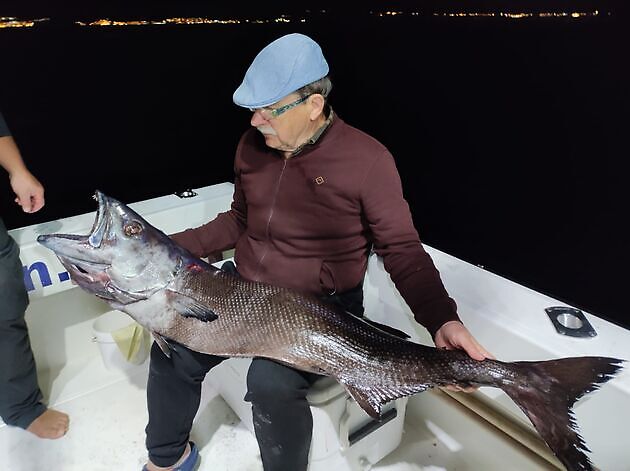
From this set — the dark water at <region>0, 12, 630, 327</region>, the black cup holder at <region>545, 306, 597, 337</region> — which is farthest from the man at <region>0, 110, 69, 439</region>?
the dark water at <region>0, 12, 630, 327</region>

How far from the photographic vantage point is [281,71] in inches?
59.2

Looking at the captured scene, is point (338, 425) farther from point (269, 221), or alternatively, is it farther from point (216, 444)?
point (269, 221)

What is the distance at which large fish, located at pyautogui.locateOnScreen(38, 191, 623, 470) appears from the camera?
132cm

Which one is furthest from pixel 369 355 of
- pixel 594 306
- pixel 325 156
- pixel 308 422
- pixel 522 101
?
pixel 522 101

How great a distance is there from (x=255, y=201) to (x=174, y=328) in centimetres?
57

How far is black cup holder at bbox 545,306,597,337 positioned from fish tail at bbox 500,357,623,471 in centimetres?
30

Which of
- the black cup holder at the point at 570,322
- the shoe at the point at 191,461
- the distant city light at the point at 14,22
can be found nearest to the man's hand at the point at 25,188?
the shoe at the point at 191,461

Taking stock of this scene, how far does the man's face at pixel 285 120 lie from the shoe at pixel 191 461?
1210 mm

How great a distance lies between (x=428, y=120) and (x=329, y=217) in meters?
4.20

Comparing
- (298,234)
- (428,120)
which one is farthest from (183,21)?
(298,234)

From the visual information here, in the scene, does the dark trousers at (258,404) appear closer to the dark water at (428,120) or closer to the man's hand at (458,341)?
the man's hand at (458,341)

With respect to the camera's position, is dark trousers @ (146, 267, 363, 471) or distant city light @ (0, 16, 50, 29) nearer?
dark trousers @ (146, 267, 363, 471)

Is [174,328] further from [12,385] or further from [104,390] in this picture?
[104,390]

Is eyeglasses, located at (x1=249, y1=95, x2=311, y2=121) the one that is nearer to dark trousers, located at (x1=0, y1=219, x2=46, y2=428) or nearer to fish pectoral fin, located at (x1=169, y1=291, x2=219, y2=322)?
fish pectoral fin, located at (x1=169, y1=291, x2=219, y2=322)
